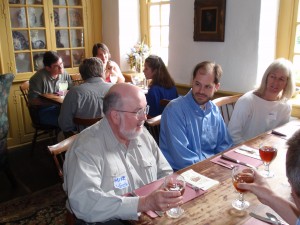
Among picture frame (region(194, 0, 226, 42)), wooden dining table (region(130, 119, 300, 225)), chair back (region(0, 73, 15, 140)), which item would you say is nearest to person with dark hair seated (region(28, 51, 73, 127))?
chair back (region(0, 73, 15, 140))

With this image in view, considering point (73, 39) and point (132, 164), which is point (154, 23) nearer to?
point (73, 39)

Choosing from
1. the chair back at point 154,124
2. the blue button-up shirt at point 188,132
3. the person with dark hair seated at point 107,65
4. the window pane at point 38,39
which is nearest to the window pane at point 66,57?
the window pane at point 38,39

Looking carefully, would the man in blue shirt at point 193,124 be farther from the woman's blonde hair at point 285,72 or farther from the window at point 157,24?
the window at point 157,24

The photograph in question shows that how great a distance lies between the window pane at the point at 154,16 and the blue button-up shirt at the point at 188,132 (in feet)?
8.86

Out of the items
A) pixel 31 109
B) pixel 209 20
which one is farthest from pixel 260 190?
pixel 31 109

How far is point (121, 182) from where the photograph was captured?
1.30 metres

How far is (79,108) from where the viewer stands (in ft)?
9.11

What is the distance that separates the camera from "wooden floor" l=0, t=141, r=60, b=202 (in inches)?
115

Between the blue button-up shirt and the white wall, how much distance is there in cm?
129

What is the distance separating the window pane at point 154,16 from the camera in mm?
4348

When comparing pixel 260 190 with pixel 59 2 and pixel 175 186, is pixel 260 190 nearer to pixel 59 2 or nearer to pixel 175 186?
pixel 175 186

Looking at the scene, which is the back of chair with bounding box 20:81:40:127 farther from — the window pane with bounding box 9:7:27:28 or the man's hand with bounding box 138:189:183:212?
the man's hand with bounding box 138:189:183:212

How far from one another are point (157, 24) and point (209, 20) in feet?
4.15

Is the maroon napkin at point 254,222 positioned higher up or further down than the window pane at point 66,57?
further down
